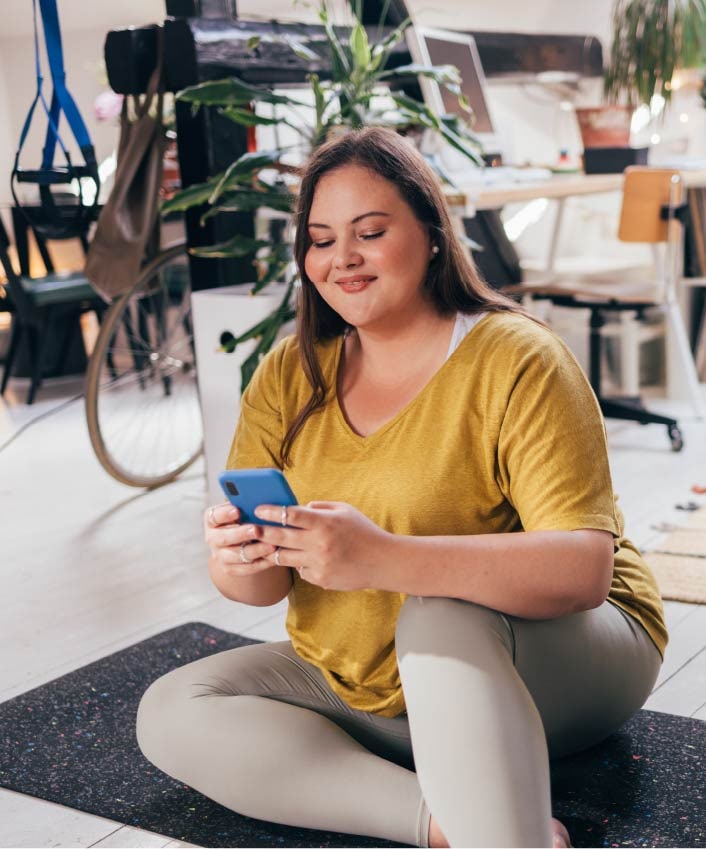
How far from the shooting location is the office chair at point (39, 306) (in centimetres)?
429

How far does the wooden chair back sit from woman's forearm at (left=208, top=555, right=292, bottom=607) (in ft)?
7.87

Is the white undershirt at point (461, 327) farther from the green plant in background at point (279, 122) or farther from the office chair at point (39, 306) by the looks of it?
the office chair at point (39, 306)

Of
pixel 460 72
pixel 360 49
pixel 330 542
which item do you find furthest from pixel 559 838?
pixel 460 72

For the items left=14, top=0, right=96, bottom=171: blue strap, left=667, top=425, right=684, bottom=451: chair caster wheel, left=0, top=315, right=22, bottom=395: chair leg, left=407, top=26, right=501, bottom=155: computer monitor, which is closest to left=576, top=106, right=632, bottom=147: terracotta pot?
left=407, top=26, right=501, bottom=155: computer monitor

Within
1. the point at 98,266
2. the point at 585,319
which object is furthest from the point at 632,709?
the point at 585,319

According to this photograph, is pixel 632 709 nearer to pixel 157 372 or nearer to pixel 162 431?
pixel 157 372

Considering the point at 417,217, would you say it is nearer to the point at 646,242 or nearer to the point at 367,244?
the point at 367,244

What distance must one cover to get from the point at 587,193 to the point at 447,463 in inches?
106

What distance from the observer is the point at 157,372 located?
3.09m

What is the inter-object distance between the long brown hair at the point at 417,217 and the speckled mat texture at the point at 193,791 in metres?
0.46

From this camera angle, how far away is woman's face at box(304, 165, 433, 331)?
131 cm

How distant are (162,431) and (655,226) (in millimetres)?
1650

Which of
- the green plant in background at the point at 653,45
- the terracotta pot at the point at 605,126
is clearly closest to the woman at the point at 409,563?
the terracotta pot at the point at 605,126

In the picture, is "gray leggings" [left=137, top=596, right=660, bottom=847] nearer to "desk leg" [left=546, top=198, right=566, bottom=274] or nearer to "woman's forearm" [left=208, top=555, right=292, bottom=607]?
"woman's forearm" [left=208, top=555, right=292, bottom=607]
